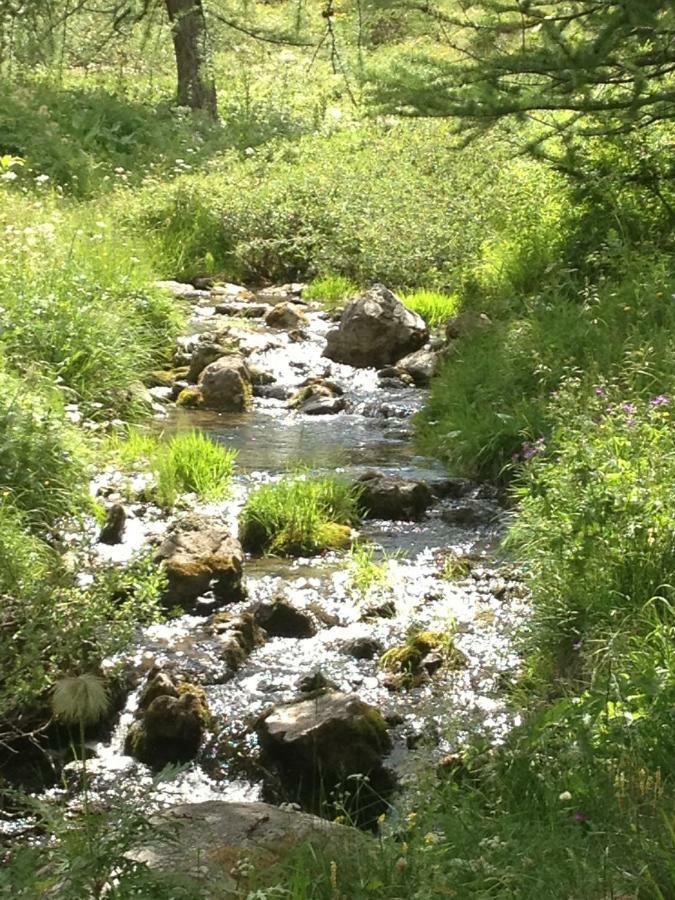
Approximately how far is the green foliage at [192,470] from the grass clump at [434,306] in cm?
441

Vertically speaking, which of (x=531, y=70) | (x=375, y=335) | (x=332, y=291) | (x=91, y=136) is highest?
(x=91, y=136)

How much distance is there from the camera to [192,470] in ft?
24.8

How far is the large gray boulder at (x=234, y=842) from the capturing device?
3168mm

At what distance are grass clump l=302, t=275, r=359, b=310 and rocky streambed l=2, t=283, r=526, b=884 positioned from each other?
11.6ft

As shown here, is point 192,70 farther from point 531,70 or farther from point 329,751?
point 329,751

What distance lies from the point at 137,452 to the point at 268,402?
92.8 inches

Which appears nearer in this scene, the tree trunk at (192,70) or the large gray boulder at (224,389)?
the large gray boulder at (224,389)

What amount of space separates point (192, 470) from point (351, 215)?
674cm

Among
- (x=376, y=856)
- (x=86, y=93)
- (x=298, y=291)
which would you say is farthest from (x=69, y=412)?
(x=86, y=93)

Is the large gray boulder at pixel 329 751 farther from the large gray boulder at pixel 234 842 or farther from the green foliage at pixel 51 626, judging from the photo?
the green foliage at pixel 51 626

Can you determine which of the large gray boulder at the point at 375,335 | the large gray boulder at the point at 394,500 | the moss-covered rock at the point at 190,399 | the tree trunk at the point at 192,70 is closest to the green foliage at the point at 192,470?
the large gray boulder at the point at 394,500

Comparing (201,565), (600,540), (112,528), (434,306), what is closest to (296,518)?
(201,565)

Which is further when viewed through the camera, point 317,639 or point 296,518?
point 296,518

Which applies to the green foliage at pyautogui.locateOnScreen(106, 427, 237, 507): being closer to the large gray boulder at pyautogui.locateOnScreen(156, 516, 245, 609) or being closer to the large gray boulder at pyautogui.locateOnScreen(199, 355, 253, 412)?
the large gray boulder at pyautogui.locateOnScreen(156, 516, 245, 609)
